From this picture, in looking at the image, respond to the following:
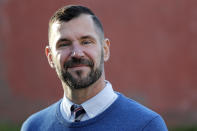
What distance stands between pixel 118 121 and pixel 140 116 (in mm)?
120

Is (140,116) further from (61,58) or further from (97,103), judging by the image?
(61,58)

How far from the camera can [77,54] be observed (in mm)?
2373

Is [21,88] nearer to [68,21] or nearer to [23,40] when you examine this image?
[23,40]

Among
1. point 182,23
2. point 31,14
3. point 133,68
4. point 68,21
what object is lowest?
point 133,68

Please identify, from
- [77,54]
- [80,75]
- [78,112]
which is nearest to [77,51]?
[77,54]

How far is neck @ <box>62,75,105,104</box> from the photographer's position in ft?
8.11

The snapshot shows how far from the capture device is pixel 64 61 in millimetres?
2408

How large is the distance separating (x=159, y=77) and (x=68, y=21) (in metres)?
6.33

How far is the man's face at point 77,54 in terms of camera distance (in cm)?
240

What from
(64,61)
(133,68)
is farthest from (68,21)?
(133,68)

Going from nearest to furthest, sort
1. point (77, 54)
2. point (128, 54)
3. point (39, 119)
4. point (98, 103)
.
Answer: point (77, 54), point (98, 103), point (39, 119), point (128, 54)

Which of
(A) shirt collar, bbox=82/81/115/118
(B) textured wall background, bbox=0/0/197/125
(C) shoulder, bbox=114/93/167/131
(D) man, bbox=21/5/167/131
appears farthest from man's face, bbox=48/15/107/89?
(B) textured wall background, bbox=0/0/197/125

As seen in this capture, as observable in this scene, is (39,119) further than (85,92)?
Yes

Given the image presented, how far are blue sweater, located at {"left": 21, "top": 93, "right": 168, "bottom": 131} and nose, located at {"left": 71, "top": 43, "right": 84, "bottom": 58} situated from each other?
1.11 feet
